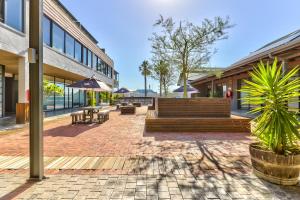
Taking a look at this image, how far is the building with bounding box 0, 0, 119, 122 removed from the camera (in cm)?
940

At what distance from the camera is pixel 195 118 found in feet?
25.3

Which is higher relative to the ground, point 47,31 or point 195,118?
point 47,31

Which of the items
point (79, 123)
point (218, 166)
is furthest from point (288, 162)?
point (79, 123)

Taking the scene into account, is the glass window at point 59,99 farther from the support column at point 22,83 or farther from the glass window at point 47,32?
the support column at point 22,83

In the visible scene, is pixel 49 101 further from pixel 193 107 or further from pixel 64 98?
pixel 193 107

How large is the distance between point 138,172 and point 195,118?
15.2ft

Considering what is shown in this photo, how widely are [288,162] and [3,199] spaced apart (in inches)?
162

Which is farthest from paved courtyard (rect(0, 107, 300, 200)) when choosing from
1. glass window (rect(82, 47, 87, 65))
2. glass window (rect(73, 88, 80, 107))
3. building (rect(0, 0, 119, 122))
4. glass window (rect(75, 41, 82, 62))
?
glass window (rect(73, 88, 80, 107))

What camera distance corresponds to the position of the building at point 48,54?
9.40 m

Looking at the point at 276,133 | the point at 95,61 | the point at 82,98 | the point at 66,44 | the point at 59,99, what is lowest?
the point at 276,133

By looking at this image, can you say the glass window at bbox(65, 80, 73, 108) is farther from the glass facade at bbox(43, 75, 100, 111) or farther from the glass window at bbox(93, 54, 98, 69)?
the glass window at bbox(93, 54, 98, 69)

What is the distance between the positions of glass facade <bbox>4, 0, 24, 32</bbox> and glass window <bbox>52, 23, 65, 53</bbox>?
3251 mm

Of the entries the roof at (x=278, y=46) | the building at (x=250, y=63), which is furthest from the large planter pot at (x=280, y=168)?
the roof at (x=278, y=46)

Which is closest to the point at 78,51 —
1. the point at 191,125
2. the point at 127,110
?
the point at 127,110
